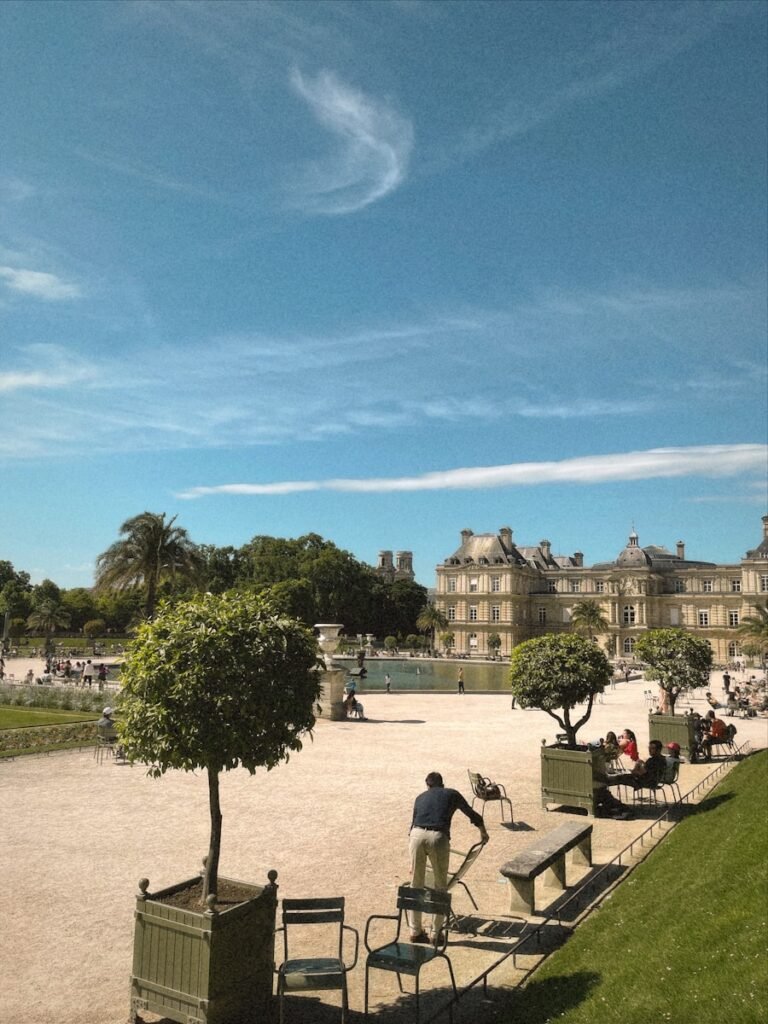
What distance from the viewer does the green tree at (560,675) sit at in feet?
43.0

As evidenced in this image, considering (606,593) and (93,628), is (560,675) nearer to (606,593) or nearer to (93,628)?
(93,628)

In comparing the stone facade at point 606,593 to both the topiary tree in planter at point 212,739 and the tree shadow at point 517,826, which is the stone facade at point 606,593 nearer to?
the tree shadow at point 517,826

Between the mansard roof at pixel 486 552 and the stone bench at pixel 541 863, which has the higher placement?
the mansard roof at pixel 486 552

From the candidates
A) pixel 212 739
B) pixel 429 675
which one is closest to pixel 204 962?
pixel 212 739

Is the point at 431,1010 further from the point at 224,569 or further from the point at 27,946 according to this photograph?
the point at 224,569

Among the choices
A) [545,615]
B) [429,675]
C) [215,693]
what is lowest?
[429,675]

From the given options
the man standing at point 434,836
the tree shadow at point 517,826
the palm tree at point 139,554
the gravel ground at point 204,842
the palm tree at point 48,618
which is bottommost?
the tree shadow at point 517,826

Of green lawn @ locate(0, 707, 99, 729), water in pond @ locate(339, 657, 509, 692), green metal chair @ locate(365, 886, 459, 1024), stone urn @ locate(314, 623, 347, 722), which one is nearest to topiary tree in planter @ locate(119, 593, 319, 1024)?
green metal chair @ locate(365, 886, 459, 1024)

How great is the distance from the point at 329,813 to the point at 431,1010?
19.9 ft

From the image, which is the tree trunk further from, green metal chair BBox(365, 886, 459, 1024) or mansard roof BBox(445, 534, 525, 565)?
mansard roof BBox(445, 534, 525, 565)

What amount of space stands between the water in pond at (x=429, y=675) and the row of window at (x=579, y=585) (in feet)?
86.6

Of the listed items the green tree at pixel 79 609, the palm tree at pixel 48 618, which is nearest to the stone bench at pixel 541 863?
the palm tree at pixel 48 618

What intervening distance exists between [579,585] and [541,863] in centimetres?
8999

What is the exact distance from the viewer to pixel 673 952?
6219mm
